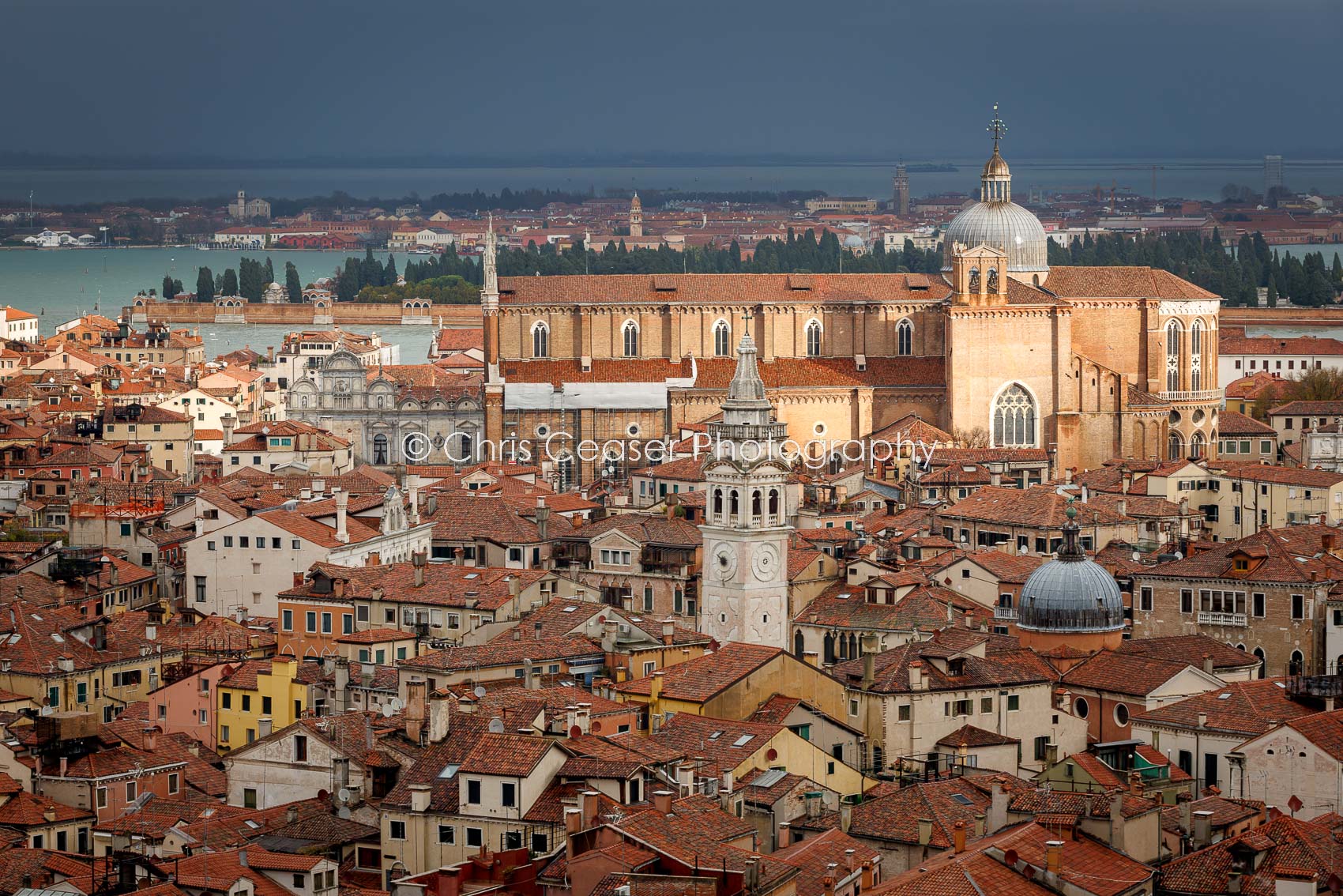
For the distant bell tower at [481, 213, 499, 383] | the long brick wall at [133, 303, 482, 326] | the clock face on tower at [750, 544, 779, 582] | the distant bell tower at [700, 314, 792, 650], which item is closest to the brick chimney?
the distant bell tower at [700, 314, 792, 650]

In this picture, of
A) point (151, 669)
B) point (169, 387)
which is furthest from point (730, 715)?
point (169, 387)

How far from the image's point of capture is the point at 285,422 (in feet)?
197

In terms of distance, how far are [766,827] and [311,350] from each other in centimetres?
6676

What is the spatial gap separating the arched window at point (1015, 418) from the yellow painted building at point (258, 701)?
1341 inches

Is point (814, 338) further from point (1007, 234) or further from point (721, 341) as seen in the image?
point (1007, 234)

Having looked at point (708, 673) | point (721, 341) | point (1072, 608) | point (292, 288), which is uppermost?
point (292, 288)

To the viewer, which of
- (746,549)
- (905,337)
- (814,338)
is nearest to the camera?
(746,549)

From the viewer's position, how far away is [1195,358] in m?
66.6

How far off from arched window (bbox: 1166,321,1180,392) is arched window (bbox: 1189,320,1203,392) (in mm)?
244

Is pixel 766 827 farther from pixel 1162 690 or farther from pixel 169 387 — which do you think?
pixel 169 387

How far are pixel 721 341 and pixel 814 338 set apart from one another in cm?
199

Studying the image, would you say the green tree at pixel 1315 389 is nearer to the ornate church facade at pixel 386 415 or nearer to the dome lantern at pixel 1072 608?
the ornate church facade at pixel 386 415

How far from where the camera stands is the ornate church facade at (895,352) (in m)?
63.4

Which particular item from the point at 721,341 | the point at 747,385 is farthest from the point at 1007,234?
the point at 747,385
